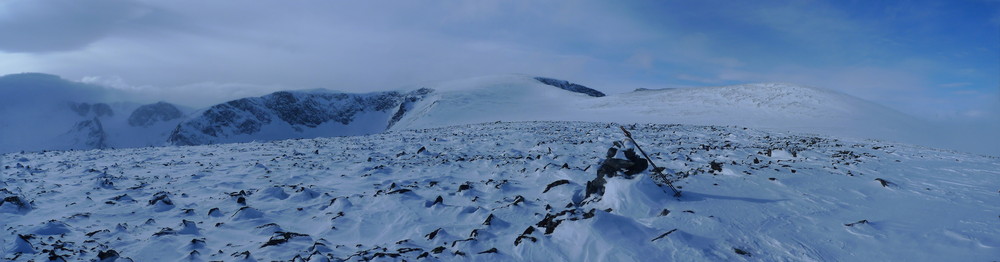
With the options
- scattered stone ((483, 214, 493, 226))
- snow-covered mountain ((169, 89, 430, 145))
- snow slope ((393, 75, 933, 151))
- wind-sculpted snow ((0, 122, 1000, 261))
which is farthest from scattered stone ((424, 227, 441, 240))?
snow-covered mountain ((169, 89, 430, 145))

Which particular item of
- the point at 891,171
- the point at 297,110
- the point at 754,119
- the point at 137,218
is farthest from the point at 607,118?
the point at 297,110

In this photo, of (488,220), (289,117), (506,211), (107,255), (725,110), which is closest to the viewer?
(107,255)

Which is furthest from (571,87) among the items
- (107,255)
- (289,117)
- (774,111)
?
(107,255)

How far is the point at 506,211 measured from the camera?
348 inches

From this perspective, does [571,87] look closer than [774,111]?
No

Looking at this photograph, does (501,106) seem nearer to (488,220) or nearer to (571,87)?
(488,220)

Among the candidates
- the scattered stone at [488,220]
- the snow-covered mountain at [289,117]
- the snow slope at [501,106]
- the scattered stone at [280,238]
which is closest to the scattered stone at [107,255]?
the scattered stone at [280,238]

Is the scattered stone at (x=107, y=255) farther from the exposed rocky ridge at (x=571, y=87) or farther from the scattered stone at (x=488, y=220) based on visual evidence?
the exposed rocky ridge at (x=571, y=87)

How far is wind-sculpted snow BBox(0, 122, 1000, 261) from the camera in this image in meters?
6.12

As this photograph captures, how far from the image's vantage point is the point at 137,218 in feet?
29.0

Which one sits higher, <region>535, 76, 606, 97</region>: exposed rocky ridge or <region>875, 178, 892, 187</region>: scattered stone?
<region>535, 76, 606, 97</region>: exposed rocky ridge

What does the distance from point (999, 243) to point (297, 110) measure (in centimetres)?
14266

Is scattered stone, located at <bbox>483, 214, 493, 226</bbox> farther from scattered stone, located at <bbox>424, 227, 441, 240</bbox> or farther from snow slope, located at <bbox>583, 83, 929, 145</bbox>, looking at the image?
snow slope, located at <bbox>583, 83, 929, 145</bbox>

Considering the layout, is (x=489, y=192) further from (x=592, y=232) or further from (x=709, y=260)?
(x=709, y=260)
